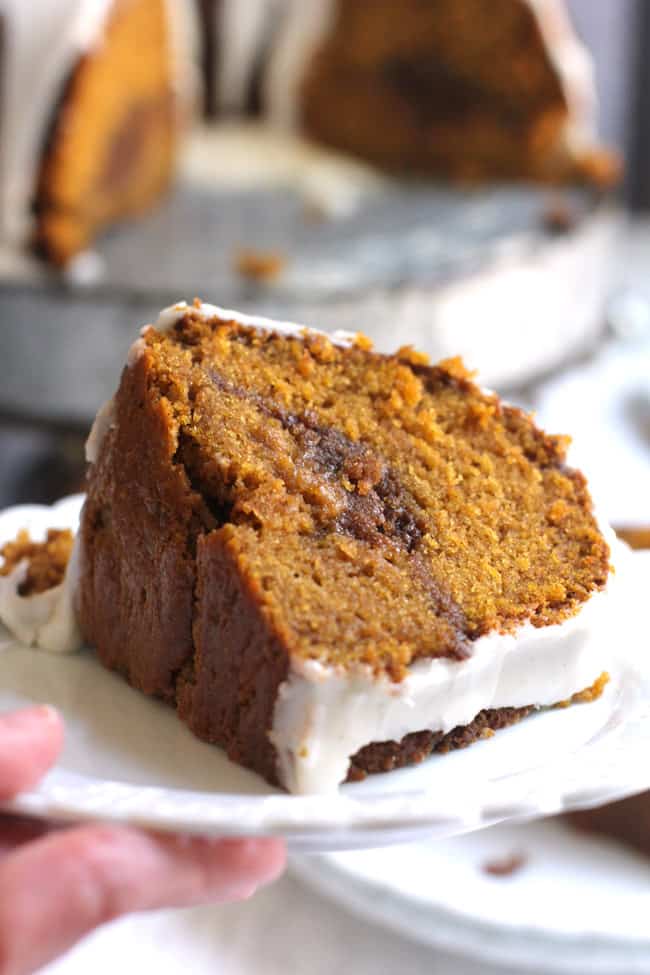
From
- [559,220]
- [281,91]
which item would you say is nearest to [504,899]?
[559,220]

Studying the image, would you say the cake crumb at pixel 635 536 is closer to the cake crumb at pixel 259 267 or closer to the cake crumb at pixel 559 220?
the cake crumb at pixel 259 267

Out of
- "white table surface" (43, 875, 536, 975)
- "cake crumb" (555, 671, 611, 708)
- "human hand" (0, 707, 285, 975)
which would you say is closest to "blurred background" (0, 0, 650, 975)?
"white table surface" (43, 875, 536, 975)

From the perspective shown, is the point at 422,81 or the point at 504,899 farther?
the point at 422,81

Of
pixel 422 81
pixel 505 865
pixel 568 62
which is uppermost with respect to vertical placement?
pixel 568 62

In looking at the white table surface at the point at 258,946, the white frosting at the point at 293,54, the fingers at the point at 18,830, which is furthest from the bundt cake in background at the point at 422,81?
A: the fingers at the point at 18,830

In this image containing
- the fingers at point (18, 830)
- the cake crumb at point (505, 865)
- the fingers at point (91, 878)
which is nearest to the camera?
the fingers at point (91, 878)

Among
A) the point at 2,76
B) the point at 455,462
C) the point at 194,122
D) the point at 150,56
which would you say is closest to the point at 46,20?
the point at 2,76

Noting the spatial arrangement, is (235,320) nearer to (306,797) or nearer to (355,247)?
(306,797)

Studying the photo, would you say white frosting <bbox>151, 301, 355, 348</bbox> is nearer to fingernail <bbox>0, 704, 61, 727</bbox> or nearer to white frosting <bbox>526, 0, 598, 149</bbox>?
fingernail <bbox>0, 704, 61, 727</bbox>

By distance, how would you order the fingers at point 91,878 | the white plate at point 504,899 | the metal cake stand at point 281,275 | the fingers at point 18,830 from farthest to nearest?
the metal cake stand at point 281,275
the white plate at point 504,899
the fingers at point 18,830
the fingers at point 91,878
